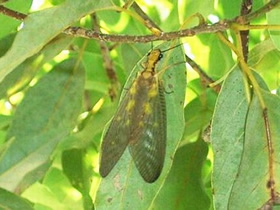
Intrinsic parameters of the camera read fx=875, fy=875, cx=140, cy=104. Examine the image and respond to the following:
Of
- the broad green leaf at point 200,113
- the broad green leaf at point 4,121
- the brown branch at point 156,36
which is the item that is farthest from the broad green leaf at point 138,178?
the broad green leaf at point 4,121

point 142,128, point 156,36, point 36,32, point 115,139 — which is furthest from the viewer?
point 142,128

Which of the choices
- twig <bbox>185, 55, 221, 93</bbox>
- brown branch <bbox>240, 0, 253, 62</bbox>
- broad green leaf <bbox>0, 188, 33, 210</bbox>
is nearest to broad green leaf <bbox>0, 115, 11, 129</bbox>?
broad green leaf <bbox>0, 188, 33, 210</bbox>

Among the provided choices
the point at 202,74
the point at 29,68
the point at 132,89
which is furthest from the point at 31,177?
the point at 202,74

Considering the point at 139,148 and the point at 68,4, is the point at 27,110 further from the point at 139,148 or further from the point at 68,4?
the point at 68,4

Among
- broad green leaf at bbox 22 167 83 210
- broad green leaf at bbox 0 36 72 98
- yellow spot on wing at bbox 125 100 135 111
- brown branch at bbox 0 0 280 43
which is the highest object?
broad green leaf at bbox 0 36 72 98

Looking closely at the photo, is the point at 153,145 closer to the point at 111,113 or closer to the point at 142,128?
the point at 142,128

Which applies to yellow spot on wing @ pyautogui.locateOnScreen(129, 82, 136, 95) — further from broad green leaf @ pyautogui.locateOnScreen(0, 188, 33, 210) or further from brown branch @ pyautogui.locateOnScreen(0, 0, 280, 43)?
broad green leaf @ pyautogui.locateOnScreen(0, 188, 33, 210)
